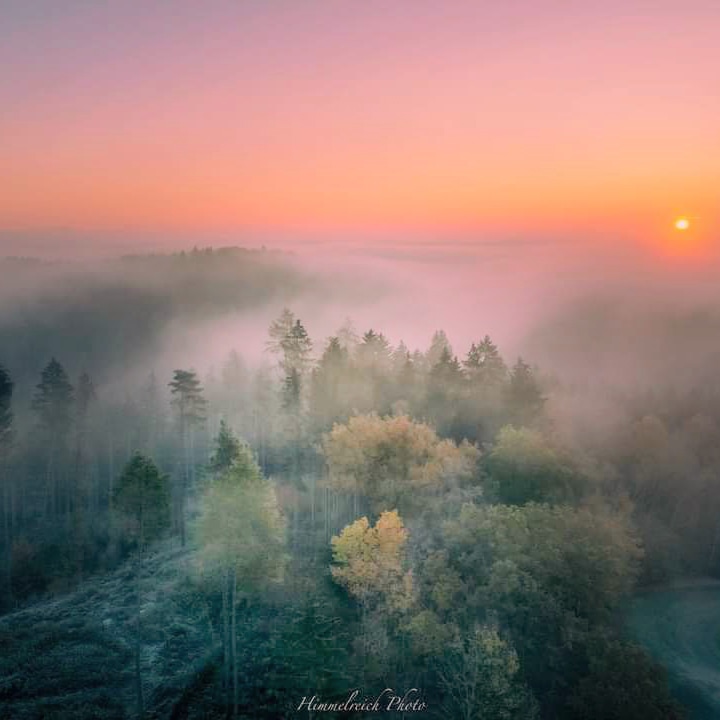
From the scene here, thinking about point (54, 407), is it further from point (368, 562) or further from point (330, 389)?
point (368, 562)

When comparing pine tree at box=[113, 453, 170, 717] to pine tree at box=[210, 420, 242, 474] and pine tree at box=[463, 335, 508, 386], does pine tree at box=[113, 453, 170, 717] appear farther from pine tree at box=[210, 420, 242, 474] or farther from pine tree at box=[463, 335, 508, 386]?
pine tree at box=[463, 335, 508, 386]

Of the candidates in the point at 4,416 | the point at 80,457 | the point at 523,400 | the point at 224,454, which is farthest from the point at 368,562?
the point at 80,457

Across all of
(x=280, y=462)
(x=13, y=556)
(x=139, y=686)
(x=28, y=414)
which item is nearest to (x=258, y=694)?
(x=139, y=686)

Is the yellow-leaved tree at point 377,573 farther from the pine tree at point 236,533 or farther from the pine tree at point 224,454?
the pine tree at point 224,454

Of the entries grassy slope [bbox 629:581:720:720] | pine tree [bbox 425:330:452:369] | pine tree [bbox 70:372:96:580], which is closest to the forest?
pine tree [bbox 70:372:96:580]

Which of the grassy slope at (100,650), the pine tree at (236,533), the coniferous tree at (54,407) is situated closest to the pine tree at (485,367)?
the grassy slope at (100,650)

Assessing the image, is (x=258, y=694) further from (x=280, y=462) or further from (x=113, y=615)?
(x=280, y=462)

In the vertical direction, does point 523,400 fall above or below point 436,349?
below
